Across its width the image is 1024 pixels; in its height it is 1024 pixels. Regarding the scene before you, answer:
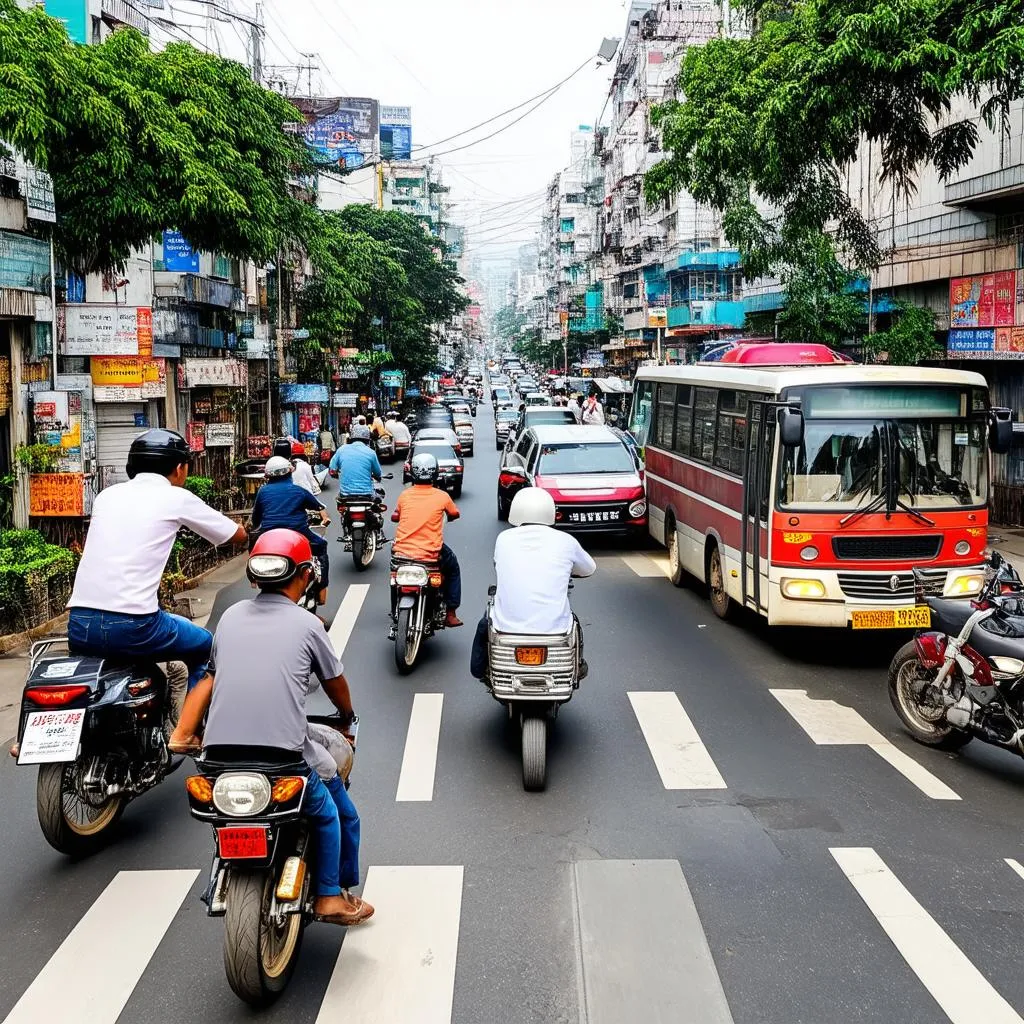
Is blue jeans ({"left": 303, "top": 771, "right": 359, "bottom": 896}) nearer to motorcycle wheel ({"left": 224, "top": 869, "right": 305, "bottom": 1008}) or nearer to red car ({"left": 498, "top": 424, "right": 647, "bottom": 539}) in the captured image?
motorcycle wheel ({"left": 224, "top": 869, "right": 305, "bottom": 1008})

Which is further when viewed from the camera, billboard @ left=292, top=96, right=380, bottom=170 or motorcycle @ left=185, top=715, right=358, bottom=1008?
A: billboard @ left=292, top=96, right=380, bottom=170

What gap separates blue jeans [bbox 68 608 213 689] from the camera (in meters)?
5.52

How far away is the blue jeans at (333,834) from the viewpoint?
437cm

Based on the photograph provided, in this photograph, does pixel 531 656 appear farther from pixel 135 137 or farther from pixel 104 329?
pixel 104 329

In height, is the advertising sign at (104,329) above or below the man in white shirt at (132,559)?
above

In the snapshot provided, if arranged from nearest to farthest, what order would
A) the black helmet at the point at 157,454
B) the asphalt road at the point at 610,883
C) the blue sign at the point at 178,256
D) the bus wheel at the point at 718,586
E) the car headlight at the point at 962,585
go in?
the asphalt road at the point at 610,883 → the black helmet at the point at 157,454 → the car headlight at the point at 962,585 → the bus wheel at the point at 718,586 → the blue sign at the point at 178,256

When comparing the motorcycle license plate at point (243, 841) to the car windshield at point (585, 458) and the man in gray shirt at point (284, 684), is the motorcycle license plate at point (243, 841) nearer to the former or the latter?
the man in gray shirt at point (284, 684)

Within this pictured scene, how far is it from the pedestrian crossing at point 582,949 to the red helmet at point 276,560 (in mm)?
1663

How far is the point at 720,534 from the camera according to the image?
11773mm

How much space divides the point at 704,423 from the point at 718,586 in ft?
6.82

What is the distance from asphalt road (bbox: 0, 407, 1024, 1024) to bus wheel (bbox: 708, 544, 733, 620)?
307 cm

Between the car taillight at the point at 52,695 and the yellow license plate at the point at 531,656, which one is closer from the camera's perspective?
the car taillight at the point at 52,695

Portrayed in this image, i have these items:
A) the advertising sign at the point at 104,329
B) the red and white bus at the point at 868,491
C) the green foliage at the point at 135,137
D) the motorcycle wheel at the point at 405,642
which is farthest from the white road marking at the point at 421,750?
the advertising sign at the point at 104,329

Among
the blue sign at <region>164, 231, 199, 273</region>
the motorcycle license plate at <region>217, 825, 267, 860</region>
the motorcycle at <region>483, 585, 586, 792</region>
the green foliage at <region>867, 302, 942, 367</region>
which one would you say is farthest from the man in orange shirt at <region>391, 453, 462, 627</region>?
the blue sign at <region>164, 231, 199, 273</region>
